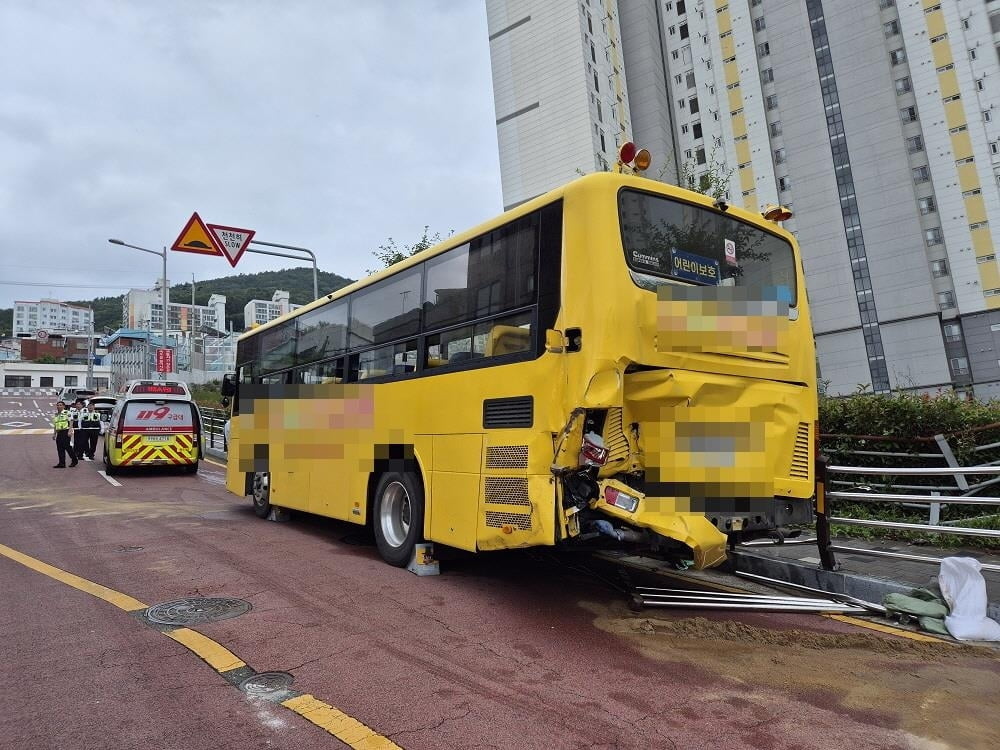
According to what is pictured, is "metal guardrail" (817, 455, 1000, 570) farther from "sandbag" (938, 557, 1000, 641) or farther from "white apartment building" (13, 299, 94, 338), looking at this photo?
"white apartment building" (13, 299, 94, 338)

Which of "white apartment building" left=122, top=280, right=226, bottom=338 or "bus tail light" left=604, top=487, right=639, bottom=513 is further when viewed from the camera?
"white apartment building" left=122, top=280, right=226, bottom=338

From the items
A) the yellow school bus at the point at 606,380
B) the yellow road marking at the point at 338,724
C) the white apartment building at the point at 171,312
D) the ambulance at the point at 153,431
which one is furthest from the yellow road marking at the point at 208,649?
the white apartment building at the point at 171,312

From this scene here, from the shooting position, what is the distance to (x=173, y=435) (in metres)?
16.8

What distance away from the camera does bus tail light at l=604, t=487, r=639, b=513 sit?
4.56 meters

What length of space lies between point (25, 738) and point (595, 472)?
3.50 m

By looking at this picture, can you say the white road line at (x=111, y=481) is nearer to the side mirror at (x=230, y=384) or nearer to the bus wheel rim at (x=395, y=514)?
the side mirror at (x=230, y=384)

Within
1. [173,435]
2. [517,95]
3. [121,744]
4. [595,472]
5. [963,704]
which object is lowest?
[963,704]

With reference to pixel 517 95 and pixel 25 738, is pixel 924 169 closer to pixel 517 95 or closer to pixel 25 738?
pixel 517 95

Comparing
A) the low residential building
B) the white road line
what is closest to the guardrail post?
the white road line

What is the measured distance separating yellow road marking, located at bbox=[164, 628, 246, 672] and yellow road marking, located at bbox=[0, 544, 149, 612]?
34.9 inches

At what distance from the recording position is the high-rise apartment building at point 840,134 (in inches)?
1495

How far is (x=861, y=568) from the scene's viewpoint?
602 centimetres

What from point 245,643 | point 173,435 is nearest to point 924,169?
point 173,435

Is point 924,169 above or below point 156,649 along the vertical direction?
above
